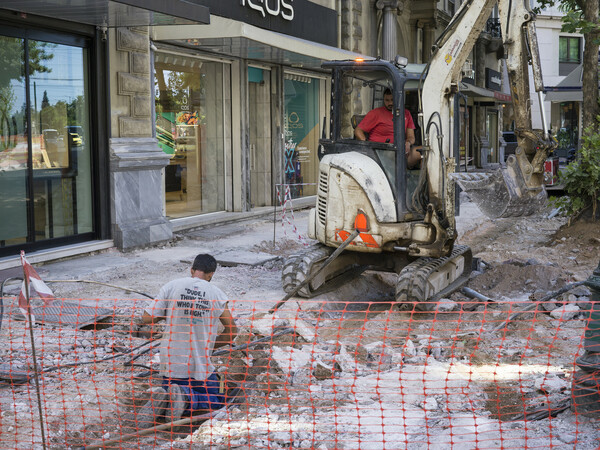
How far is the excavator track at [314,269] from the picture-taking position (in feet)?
27.5


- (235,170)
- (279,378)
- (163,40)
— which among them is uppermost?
(163,40)

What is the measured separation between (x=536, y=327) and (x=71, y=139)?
6.89 m

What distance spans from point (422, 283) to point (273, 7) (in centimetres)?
883

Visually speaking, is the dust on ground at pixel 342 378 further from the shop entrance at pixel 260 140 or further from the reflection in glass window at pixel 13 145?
the shop entrance at pixel 260 140

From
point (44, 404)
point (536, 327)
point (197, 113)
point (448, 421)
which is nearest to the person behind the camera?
point (448, 421)

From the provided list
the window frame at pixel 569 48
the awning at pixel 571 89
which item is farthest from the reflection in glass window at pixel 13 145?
the window frame at pixel 569 48

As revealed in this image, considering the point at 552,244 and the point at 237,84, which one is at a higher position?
the point at 237,84

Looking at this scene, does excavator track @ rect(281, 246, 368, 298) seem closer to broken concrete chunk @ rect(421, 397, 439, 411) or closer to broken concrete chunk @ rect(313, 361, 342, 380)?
broken concrete chunk @ rect(313, 361, 342, 380)

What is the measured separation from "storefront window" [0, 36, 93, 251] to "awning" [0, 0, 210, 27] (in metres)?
0.55

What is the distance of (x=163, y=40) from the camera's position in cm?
1238

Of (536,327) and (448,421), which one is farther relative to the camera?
(536,327)

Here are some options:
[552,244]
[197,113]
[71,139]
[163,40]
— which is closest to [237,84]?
[197,113]

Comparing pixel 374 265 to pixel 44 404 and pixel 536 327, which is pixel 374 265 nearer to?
pixel 536 327

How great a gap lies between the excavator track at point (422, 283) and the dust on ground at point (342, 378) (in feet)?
0.60
